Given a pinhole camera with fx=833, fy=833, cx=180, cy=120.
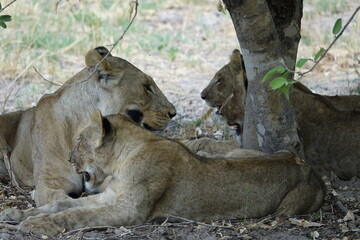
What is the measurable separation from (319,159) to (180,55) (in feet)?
16.6

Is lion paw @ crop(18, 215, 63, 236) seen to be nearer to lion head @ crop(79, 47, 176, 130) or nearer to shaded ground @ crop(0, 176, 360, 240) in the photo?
shaded ground @ crop(0, 176, 360, 240)

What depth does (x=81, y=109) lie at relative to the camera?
5445 mm

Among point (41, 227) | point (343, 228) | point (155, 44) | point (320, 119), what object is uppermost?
point (155, 44)

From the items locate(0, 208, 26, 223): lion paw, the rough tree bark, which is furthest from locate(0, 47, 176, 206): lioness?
the rough tree bark

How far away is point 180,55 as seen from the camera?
1071 cm

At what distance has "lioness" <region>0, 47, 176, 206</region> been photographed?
17.5ft

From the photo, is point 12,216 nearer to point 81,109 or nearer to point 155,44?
point 81,109

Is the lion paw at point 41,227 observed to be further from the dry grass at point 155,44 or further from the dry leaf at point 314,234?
the dry grass at point 155,44

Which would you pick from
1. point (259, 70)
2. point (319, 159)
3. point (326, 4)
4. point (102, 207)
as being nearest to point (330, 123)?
point (319, 159)

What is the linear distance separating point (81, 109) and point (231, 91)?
136cm

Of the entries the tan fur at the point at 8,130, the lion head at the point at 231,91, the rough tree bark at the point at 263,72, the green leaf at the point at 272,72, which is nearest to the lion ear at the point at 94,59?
the rough tree bark at the point at 263,72

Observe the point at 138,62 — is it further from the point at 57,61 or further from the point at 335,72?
the point at 335,72

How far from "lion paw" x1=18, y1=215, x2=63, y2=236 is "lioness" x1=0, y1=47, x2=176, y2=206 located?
A: 77 cm

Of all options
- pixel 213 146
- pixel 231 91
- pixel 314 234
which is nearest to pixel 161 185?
pixel 314 234
